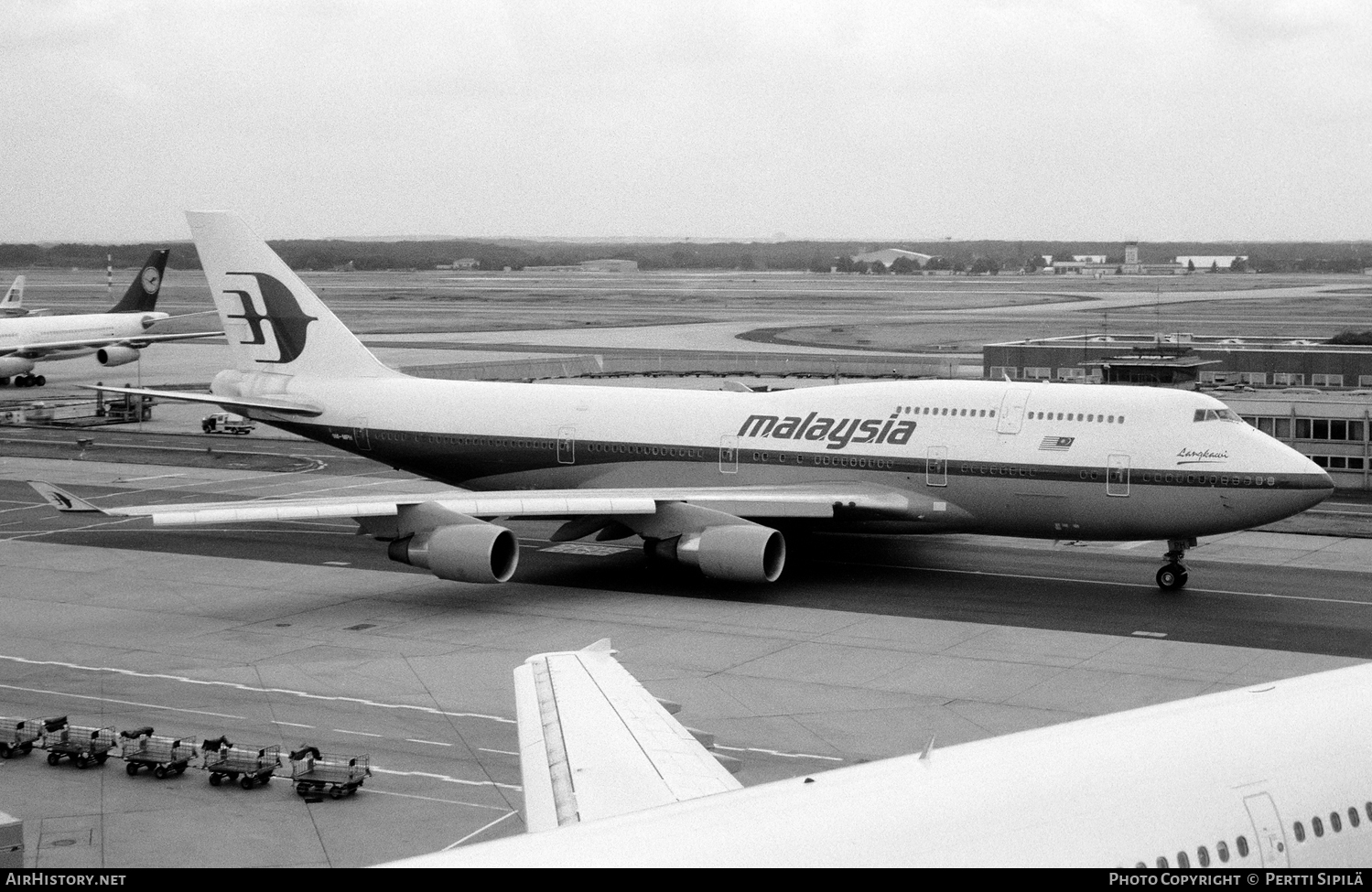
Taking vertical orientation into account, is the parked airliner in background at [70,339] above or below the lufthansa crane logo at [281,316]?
below

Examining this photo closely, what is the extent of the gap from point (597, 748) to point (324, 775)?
7.89 meters

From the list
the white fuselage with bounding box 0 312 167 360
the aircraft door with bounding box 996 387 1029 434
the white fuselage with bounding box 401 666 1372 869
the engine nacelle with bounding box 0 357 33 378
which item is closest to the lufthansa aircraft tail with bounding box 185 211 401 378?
the aircraft door with bounding box 996 387 1029 434

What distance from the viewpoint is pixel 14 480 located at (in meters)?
52.6

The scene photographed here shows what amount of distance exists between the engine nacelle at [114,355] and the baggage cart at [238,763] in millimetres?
67689

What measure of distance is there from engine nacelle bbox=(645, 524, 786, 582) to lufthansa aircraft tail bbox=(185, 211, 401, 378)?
527 inches

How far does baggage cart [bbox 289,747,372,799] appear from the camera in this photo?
68.4ft

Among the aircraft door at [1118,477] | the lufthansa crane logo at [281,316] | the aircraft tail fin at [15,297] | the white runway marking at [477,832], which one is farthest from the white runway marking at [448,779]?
the aircraft tail fin at [15,297]

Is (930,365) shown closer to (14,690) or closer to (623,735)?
(14,690)

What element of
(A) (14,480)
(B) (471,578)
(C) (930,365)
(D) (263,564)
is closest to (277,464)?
(A) (14,480)

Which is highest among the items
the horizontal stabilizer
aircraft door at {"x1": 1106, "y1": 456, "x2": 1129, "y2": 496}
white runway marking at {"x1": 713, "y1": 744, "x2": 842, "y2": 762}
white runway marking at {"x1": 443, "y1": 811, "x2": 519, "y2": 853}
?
the horizontal stabilizer

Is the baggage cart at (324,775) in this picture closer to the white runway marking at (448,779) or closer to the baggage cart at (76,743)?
the white runway marking at (448,779)

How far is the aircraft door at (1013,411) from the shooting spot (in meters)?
35.1

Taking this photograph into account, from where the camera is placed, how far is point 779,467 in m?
37.7

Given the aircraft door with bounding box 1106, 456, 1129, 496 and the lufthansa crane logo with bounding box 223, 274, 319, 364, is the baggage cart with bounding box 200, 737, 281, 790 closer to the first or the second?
the aircraft door with bounding box 1106, 456, 1129, 496
